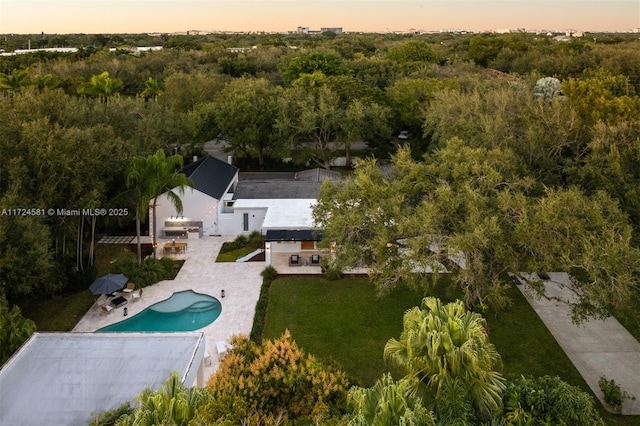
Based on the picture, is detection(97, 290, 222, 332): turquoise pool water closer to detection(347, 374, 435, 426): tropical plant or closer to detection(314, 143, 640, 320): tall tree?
detection(314, 143, 640, 320): tall tree

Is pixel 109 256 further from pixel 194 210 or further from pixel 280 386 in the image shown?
pixel 280 386

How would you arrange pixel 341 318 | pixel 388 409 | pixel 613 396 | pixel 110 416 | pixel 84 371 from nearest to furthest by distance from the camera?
pixel 388 409
pixel 110 416
pixel 84 371
pixel 613 396
pixel 341 318

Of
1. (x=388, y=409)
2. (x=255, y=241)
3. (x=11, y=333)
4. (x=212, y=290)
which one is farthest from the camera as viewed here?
(x=255, y=241)

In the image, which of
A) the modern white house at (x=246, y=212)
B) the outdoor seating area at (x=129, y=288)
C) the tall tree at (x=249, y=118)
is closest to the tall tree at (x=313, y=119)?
the tall tree at (x=249, y=118)

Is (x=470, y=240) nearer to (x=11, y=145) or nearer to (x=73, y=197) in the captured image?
(x=73, y=197)

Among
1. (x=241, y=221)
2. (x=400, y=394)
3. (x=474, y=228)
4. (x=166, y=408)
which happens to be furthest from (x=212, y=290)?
(x=400, y=394)

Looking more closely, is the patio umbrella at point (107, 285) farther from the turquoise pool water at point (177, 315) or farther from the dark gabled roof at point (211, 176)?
the dark gabled roof at point (211, 176)

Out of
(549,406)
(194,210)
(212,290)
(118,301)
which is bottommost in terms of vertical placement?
(118,301)

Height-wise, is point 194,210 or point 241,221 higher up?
point 194,210
